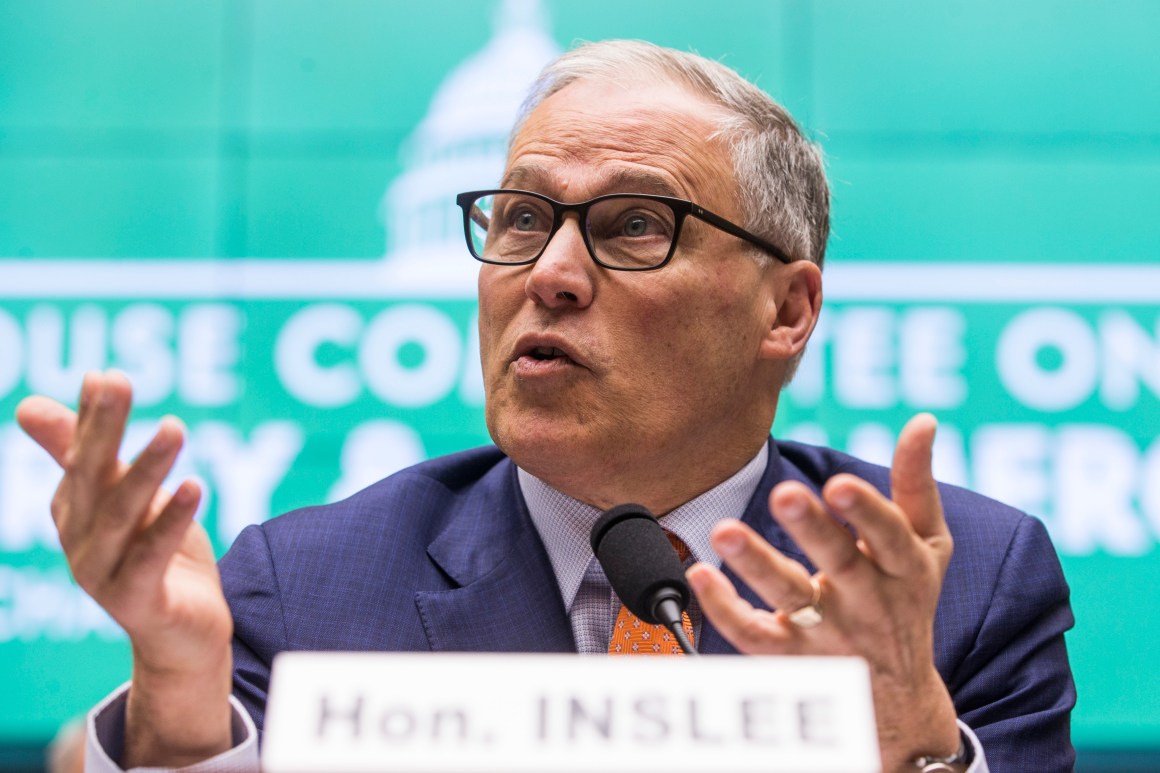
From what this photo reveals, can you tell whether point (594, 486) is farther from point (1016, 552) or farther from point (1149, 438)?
point (1149, 438)

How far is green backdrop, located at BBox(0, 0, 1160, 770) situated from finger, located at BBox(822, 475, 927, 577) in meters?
2.09

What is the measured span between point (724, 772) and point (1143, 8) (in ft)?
10.9

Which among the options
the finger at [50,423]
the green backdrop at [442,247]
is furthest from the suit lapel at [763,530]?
the green backdrop at [442,247]

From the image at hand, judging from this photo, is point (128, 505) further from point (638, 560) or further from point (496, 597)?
point (496, 597)

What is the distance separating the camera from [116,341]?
128 inches

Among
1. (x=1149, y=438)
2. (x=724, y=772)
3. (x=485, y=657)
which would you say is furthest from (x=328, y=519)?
(x=1149, y=438)

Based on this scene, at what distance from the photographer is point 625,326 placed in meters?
1.78

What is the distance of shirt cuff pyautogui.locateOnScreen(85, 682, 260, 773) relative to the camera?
118 centimetres

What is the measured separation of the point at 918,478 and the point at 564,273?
74cm

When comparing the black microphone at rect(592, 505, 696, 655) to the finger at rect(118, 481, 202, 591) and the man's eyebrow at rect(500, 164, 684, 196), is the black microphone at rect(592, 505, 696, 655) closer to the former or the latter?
the finger at rect(118, 481, 202, 591)

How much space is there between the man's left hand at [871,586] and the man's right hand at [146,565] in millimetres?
493

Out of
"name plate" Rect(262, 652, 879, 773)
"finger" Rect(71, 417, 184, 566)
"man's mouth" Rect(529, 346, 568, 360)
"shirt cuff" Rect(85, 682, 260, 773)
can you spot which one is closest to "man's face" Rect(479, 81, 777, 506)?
"man's mouth" Rect(529, 346, 568, 360)

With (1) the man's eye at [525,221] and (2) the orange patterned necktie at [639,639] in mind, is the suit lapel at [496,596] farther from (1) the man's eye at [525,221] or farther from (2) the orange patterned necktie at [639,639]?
(1) the man's eye at [525,221]

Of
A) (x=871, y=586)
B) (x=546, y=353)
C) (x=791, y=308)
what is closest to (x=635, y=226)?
(x=546, y=353)
